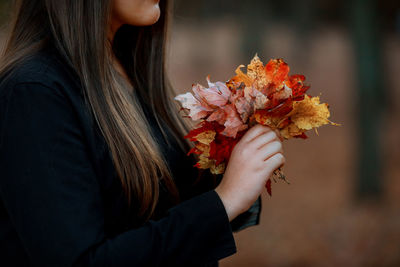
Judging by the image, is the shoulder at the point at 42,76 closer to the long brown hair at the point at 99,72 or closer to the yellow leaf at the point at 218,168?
the long brown hair at the point at 99,72

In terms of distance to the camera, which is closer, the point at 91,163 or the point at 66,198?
the point at 66,198

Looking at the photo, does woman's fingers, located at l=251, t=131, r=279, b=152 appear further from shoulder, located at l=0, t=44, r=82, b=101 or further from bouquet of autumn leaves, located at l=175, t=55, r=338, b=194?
shoulder, located at l=0, t=44, r=82, b=101

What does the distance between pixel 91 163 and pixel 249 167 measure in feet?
1.66

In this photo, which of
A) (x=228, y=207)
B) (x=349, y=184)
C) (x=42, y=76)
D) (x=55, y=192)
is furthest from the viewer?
(x=349, y=184)

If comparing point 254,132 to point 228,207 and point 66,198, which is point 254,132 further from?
point 66,198

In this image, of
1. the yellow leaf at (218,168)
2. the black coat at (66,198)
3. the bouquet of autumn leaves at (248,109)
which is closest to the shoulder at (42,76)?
the black coat at (66,198)

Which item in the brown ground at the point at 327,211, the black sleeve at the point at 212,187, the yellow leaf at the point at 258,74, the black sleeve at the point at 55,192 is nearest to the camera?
the black sleeve at the point at 55,192

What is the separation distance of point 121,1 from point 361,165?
654cm

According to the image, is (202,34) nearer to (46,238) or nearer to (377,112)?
(377,112)

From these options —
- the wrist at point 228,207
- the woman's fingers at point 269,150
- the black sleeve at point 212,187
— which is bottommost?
the black sleeve at point 212,187

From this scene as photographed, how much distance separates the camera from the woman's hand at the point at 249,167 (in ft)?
Answer: 4.67

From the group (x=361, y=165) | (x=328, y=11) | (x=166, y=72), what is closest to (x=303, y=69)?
(x=328, y=11)

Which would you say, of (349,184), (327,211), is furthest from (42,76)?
(349,184)

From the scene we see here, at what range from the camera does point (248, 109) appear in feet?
4.82
